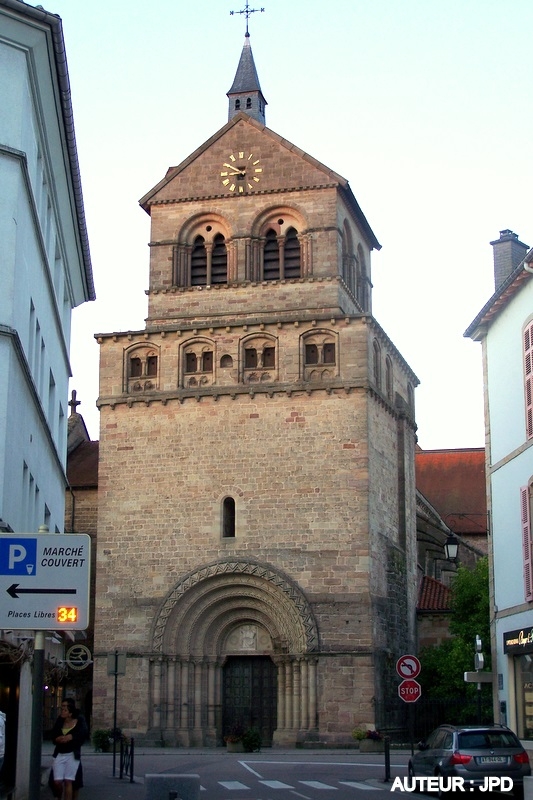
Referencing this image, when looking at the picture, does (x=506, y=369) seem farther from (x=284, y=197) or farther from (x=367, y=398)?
(x=284, y=197)

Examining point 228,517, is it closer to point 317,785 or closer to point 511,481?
point 511,481

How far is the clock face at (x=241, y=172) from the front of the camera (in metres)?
40.4

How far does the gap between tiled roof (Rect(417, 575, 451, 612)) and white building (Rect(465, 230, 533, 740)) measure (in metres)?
15.3

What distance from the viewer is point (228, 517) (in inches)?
1444

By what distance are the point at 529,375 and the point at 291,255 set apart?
16949 mm

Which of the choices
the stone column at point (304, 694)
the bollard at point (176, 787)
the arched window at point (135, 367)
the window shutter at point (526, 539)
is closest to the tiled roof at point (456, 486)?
the arched window at point (135, 367)

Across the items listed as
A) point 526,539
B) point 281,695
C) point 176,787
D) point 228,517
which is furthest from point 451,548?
point 176,787

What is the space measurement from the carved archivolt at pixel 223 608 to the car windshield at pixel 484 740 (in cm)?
1708

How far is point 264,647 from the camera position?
119 feet

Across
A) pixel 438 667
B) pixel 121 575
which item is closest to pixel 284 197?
pixel 121 575

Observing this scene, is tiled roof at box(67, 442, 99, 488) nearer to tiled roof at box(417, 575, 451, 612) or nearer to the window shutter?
tiled roof at box(417, 575, 451, 612)

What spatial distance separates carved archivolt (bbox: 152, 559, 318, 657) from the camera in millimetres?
35281

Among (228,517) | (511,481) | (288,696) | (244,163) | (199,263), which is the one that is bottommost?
(288,696)

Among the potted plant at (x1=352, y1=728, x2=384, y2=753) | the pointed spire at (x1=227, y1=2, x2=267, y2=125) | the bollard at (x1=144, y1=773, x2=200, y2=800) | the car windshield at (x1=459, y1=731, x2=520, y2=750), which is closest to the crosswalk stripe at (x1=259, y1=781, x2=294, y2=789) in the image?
the car windshield at (x1=459, y1=731, x2=520, y2=750)
